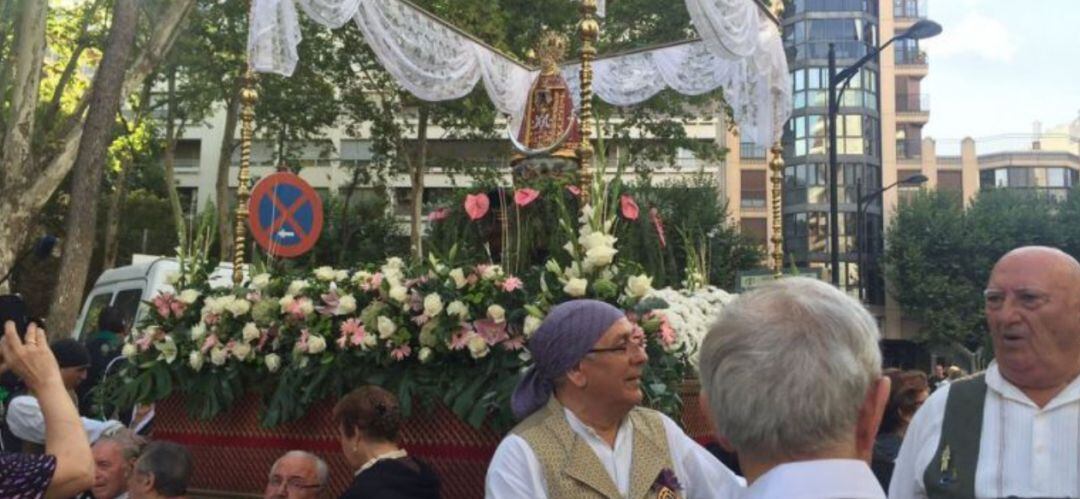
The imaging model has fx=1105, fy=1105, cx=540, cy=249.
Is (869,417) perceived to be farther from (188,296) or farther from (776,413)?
(188,296)

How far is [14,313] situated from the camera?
342 cm

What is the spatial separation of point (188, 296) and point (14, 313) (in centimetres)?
355

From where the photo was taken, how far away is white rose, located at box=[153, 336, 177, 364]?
6660 millimetres

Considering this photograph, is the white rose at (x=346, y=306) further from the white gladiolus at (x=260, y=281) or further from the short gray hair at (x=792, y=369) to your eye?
the short gray hair at (x=792, y=369)

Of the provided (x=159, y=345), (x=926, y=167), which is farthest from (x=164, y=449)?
(x=926, y=167)

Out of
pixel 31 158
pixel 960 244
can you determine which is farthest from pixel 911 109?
pixel 31 158

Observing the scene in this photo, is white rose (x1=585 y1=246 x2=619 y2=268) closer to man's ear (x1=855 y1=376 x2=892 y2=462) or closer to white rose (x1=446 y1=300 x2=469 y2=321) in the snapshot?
white rose (x1=446 y1=300 x2=469 y2=321)

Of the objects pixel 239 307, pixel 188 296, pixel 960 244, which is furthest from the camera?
pixel 960 244

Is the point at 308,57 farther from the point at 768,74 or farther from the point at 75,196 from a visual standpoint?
the point at 768,74

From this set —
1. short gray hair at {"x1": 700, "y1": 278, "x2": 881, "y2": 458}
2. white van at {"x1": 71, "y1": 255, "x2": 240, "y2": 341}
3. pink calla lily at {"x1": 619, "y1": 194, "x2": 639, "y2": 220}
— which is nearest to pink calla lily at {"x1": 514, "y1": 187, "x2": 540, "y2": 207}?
pink calla lily at {"x1": 619, "y1": 194, "x2": 639, "y2": 220}

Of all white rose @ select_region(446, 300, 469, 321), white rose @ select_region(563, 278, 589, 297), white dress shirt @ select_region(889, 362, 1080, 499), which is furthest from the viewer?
white rose @ select_region(446, 300, 469, 321)

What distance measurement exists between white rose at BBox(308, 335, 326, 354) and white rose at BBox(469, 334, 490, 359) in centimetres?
100

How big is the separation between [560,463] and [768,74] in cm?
643

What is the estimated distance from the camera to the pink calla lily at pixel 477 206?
6985 mm
